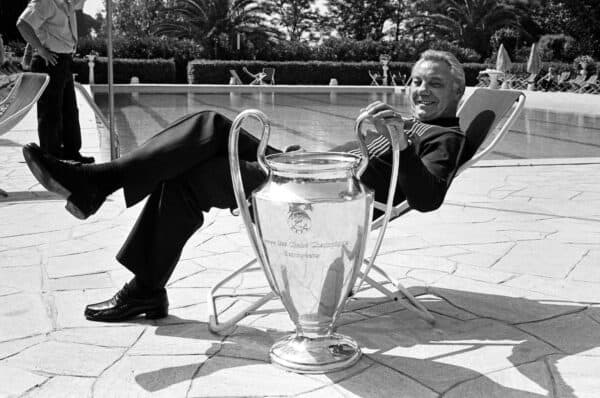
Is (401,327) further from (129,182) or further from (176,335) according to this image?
(129,182)

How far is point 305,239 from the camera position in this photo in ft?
6.63

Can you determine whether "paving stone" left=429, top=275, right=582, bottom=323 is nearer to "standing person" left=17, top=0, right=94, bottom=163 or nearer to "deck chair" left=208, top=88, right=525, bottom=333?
"deck chair" left=208, top=88, right=525, bottom=333

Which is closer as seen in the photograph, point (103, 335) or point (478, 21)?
point (103, 335)

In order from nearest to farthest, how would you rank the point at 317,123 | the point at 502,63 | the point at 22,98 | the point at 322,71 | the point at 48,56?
the point at 22,98, the point at 48,56, the point at 317,123, the point at 502,63, the point at 322,71

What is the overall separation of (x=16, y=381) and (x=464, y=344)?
140 centimetres

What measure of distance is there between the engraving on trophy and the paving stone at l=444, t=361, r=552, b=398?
614 mm

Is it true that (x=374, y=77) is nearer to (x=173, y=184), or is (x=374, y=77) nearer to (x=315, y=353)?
(x=173, y=184)

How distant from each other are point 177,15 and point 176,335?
1145 inches

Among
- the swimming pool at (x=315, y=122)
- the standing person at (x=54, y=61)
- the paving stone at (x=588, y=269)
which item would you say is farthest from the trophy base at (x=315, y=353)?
the swimming pool at (x=315, y=122)

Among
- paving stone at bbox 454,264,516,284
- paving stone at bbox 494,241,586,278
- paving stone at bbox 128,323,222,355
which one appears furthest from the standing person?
paving stone at bbox 494,241,586,278

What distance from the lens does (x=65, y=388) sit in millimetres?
1997

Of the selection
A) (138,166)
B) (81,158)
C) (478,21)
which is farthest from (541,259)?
(478,21)

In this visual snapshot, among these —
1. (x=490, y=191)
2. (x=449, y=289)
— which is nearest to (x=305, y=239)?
(x=449, y=289)

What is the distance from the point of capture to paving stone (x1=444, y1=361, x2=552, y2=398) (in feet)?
6.47
